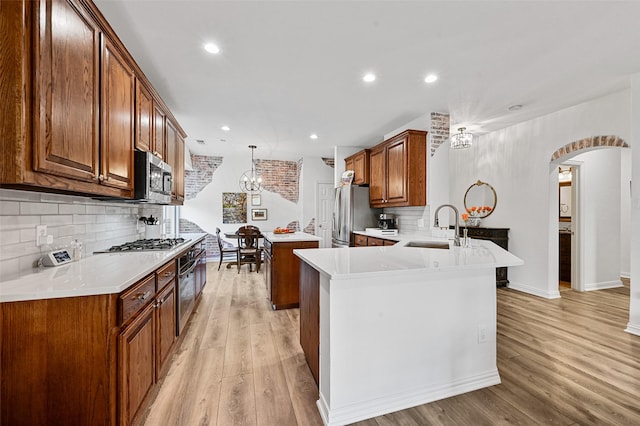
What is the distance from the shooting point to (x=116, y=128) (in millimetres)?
1838

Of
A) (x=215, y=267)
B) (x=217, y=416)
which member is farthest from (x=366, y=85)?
(x=215, y=267)

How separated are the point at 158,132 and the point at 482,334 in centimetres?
337

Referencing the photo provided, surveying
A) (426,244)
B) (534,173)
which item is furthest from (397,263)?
(534,173)

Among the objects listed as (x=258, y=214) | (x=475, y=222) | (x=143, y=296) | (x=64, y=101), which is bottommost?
(x=143, y=296)

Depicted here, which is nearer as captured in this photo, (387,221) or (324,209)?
(387,221)

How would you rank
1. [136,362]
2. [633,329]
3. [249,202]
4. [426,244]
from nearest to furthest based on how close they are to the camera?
[136,362], [633,329], [426,244], [249,202]

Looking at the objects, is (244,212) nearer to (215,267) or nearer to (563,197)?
(215,267)

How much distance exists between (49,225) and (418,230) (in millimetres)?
3902

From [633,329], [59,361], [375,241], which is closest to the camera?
[59,361]

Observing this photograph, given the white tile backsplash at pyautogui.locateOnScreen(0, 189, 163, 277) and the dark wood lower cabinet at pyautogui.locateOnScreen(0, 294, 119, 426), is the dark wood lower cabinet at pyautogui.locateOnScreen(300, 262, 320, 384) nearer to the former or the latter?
the dark wood lower cabinet at pyautogui.locateOnScreen(0, 294, 119, 426)

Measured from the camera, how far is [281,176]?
23.6ft

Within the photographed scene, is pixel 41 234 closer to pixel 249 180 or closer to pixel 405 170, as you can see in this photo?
pixel 405 170

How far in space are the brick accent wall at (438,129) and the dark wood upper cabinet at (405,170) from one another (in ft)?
0.35

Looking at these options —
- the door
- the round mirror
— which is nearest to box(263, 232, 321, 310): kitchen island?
the round mirror
